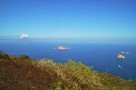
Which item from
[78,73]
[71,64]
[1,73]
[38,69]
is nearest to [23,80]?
[1,73]

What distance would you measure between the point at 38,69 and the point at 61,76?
169cm

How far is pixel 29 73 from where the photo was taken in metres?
15.2

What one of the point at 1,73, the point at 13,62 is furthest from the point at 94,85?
the point at 1,73

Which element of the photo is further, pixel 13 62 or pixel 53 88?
pixel 13 62

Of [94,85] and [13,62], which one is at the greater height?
[13,62]

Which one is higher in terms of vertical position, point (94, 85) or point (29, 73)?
point (29, 73)

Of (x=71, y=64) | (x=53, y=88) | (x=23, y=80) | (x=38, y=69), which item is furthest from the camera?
(x=71, y=64)

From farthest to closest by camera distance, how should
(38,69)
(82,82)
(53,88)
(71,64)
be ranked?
(71,64), (82,82), (38,69), (53,88)

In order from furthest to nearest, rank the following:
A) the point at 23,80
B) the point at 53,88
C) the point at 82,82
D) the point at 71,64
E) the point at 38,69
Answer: the point at 71,64 < the point at 82,82 < the point at 38,69 < the point at 53,88 < the point at 23,80

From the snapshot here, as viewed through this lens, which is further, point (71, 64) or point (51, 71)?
point (71, 64)

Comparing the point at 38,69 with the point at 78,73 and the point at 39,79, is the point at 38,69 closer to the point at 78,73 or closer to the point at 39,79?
the point at 39,79

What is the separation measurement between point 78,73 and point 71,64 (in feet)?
7.28

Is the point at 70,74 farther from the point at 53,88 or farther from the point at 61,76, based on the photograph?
the point at 53,88

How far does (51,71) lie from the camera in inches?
674
